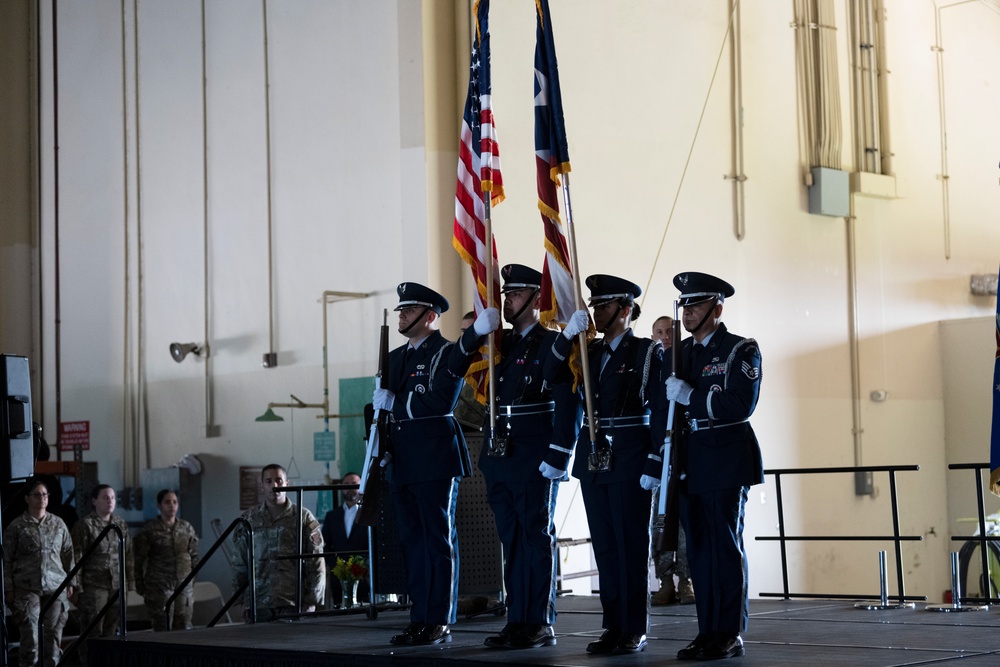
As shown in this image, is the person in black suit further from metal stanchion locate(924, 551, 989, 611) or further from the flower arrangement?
metal stanchion locate(924, 551, 989, 611)

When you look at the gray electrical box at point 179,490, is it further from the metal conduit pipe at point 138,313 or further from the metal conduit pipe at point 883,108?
the metal conduit pipe at point 883,108

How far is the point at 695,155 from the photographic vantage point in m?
10.3

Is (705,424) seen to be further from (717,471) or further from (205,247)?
(205,247)

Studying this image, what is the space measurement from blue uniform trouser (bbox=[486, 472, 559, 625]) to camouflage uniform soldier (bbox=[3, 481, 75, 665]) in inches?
171

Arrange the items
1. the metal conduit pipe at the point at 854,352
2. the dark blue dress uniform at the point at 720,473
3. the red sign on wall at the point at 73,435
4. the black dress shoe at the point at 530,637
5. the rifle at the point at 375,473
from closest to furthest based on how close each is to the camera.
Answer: the dark blue dress uniform at the point at 720,473
the black dress shoe at the point at 530,637
the rifle at the point at 375,473
the metal conduit pipe at the point at 854,352
the red sign on wall at the point at 73,435

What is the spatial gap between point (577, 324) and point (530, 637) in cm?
127

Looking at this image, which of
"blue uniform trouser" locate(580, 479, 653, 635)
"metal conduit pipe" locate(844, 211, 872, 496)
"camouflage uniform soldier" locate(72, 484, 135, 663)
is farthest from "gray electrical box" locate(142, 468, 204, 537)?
"blue uniform trouser" locate(580, 479, 653, 635)

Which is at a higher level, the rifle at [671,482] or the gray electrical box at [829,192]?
the gray electrical box at [829,192]

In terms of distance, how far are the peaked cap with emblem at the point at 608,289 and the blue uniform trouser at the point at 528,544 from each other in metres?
0.75

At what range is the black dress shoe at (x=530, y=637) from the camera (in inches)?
204

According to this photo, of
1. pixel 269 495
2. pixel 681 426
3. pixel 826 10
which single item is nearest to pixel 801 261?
pixel 826 10

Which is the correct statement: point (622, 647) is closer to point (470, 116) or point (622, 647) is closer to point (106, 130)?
point (470, 116)

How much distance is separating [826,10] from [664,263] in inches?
127

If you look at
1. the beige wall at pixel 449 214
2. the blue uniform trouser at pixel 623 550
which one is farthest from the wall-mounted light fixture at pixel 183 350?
the blue uniform trouser at pixel 623 550
